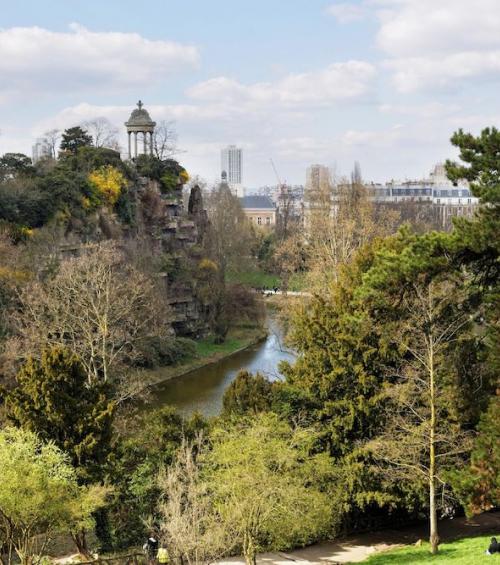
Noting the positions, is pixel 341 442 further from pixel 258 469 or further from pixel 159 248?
pixel 159 248

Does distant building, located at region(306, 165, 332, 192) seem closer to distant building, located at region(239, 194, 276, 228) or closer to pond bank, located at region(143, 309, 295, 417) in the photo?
pond bank, located at region(143, 309, 295, 417)

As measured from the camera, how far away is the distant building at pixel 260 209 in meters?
139

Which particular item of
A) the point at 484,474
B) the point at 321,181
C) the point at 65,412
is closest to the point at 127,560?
the point at 65,412

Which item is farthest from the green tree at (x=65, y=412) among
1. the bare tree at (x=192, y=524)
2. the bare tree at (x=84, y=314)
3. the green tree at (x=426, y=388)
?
the green tree at (x=426, y=388)

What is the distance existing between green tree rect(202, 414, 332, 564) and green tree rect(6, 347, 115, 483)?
8.24 ft

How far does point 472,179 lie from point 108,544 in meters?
11.8

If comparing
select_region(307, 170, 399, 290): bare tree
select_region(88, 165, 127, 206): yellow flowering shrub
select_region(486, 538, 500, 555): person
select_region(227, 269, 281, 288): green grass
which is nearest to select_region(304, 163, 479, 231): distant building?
select_region(227, 269, 281, 288): green grass

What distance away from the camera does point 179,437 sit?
19.9 meters

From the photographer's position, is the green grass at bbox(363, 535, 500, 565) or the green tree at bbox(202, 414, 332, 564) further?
the green tree at bbox(202, 414, 332, 564)

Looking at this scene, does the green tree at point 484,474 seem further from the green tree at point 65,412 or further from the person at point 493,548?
the green tree at point 65,412

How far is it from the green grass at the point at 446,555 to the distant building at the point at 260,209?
119 meters

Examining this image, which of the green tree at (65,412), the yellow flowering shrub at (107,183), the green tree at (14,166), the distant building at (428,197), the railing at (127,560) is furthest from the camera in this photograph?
the distant building at (428,197)

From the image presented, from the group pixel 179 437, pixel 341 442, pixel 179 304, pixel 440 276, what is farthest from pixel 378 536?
pixel 179 304

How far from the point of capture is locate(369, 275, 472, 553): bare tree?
1875 centimetres
